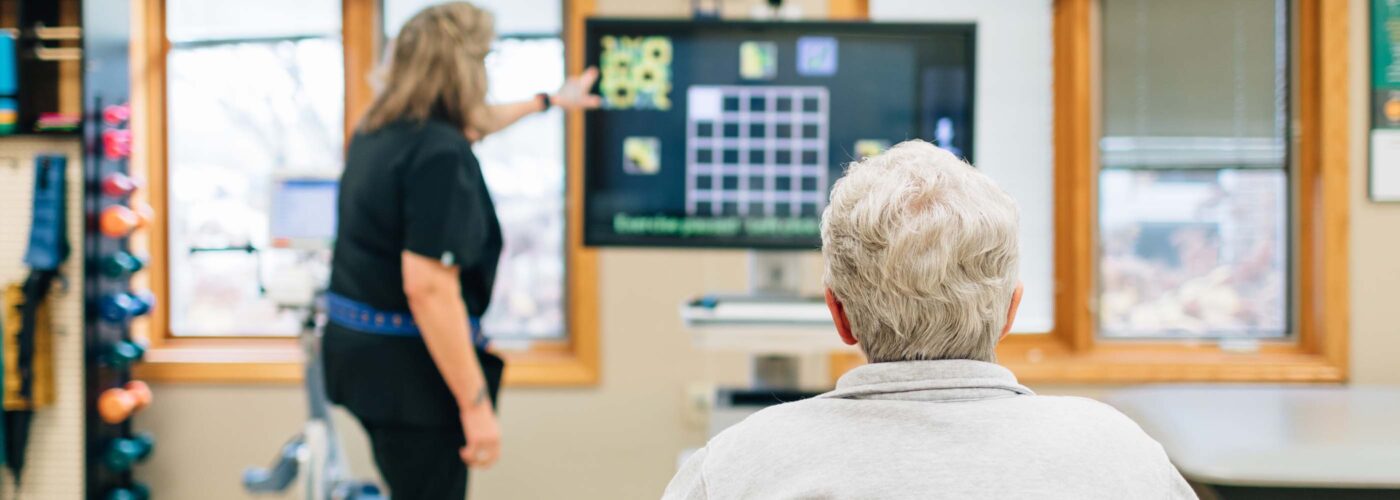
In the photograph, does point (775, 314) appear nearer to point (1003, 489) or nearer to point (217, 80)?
point (1003, 489)

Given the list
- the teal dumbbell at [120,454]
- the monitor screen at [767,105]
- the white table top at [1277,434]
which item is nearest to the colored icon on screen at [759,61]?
the monitor screen at [767,105]

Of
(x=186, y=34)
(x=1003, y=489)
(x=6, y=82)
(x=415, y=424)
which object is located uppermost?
(x=186, y=34)

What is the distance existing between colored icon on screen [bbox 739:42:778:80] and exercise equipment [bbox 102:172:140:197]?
183 cm

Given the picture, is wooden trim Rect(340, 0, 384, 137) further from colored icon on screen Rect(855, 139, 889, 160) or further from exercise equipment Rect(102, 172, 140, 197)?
colored icon on screen Rect(855, 139, 889, 160)

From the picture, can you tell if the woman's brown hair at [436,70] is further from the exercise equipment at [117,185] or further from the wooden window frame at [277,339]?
the exercise equipment at [117,185]

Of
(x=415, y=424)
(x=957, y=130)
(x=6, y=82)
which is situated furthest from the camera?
(x=6, y=82)

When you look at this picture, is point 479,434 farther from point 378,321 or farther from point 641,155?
point 641,155

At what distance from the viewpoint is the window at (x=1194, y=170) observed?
318 cm

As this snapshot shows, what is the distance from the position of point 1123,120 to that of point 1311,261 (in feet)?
2.26

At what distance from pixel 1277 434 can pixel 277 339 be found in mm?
2766

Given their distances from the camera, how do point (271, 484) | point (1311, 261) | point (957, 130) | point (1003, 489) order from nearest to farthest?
1. point (1003, 489)
2. point (957, 130)
3. point (271, 484)
4. point (1311, 261)

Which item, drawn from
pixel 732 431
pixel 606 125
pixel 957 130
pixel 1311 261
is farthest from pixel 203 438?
pixel 1311 261

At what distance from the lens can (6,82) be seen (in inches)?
112

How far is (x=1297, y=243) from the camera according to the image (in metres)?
3.19
